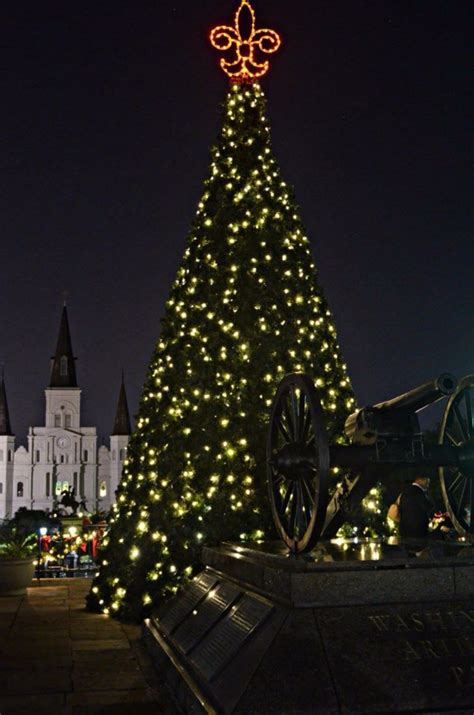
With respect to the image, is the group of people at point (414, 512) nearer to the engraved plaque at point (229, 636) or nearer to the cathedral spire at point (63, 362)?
the engraved plaque at point (229, 636)

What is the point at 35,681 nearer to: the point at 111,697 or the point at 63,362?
the point at 111,697

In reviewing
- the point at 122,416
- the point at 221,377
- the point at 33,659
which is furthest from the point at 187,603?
the point at 122,416

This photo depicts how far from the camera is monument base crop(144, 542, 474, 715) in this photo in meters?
4.77

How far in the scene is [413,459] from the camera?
21.1 feet

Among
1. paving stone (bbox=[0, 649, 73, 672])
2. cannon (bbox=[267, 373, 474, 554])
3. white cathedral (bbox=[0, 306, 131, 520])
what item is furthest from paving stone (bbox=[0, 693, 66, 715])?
white cathedral (bbox=[0, 306, 131, 520])

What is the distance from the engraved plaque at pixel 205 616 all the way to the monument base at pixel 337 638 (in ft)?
0.06

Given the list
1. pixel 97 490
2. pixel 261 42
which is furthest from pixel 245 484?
pixel 97 490

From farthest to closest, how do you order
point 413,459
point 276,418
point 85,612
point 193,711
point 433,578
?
point 85,612 → point 276,418 → point 413,459 → point 433,578 → point 193,711

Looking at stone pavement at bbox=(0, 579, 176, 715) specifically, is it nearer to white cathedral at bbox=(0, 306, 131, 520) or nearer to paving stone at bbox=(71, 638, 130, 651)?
paving stone at bbox=(71, 638, 130, 651)

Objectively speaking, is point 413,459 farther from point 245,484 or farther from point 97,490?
point 97,490

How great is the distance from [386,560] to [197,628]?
1.72m

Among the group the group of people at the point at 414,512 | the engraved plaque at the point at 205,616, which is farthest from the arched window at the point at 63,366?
the group of people at the point at 414,512

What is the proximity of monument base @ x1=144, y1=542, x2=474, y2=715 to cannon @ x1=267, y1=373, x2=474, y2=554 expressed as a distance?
1.26 ft

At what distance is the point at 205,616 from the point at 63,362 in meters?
108
